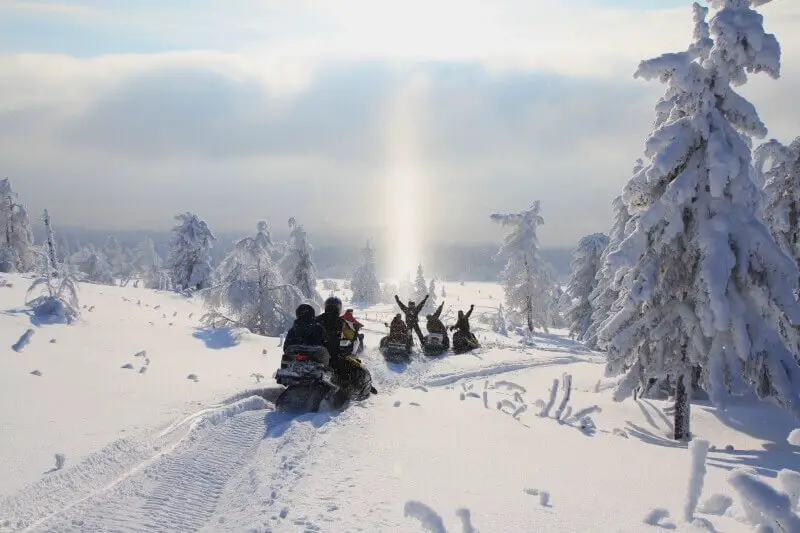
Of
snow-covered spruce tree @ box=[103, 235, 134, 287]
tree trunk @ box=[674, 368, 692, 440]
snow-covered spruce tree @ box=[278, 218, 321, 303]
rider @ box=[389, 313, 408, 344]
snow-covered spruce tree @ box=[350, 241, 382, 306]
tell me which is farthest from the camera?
snow-covered spruce tree @ box=[103, 235, 134, 287]

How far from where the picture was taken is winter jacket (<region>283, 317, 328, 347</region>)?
32.2 feet

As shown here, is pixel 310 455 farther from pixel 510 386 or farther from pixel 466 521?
pixel 510 386

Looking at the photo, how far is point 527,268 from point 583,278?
7.73 metres

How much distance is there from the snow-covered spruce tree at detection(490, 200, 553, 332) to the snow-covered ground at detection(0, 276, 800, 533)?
114ft

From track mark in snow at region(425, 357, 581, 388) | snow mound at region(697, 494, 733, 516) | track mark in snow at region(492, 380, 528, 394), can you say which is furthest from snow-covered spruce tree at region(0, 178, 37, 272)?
snow mound at region(697, 494, 733, 516)

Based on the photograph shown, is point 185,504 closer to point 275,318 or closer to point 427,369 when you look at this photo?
point 427,369

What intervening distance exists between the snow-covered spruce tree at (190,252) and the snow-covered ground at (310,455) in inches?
1425

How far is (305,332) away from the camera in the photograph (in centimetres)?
993

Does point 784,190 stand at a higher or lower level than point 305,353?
higher

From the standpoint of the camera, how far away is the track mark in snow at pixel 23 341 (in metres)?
10.3

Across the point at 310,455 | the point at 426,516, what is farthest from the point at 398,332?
the point at 426,516

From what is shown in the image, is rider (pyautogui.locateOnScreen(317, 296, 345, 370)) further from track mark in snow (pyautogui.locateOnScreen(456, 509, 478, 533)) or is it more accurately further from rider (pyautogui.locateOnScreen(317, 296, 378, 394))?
track mark in snow (pyautogui.locateOnScreen(456, 509, 478, 533))

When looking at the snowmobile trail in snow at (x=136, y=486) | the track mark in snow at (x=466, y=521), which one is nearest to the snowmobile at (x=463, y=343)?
the snowmobile trail in snow at (x=136, y=486)

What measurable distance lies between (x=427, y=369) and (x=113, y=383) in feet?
33.9
